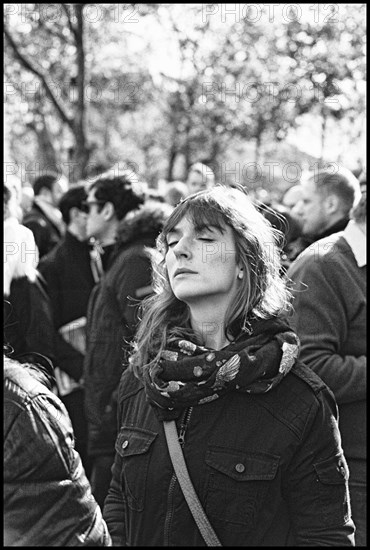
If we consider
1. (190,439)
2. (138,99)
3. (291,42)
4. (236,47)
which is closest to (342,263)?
(190,439)

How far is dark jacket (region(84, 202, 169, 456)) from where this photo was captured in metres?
4.55

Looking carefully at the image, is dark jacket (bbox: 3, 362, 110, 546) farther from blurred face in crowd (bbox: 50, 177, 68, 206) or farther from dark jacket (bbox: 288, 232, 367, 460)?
blurred face in crowd (bbox: 50, 177, 68, 206)

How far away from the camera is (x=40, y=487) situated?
1840 millimetres

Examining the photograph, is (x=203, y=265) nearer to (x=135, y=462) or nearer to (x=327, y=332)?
(x=135, y=462)

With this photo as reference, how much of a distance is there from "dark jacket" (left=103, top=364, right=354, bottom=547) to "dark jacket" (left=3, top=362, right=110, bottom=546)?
64cm

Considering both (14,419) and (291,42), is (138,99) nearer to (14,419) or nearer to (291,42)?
(291,42)

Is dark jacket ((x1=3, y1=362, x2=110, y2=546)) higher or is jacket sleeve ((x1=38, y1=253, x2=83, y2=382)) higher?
dark jacket ((x1=3, y1=362, x2=110, y2=546))

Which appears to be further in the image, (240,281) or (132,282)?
(132,282)

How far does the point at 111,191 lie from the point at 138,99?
19.0 meters

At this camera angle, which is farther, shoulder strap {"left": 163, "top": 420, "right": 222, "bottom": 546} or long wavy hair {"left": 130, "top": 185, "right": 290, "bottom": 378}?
long wavy hair {"left": 130, "top": 185, "right": 290, "bottom": 378}

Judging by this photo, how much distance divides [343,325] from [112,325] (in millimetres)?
1411

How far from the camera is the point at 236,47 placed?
19.9 meters

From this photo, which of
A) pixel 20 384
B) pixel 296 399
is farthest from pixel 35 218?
pixel 20 384

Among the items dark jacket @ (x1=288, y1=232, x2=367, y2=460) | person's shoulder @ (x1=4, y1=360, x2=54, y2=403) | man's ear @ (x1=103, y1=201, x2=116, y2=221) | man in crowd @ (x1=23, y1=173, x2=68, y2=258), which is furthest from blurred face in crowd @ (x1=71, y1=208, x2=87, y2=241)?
person's shoulder @ (x1=4, y1=360, x2=54, y2=403)
